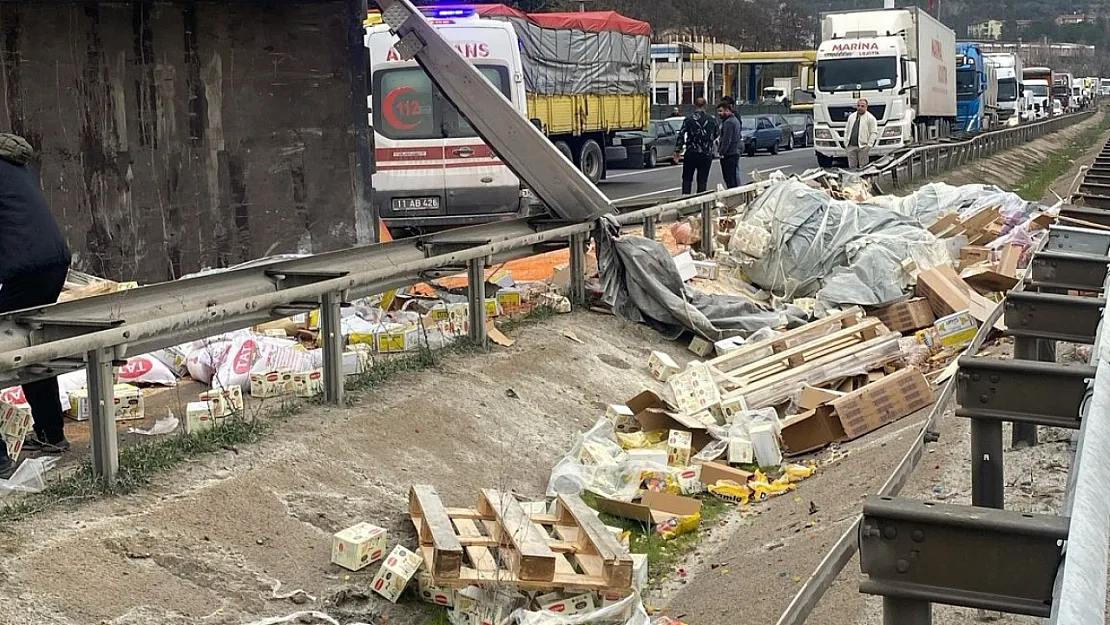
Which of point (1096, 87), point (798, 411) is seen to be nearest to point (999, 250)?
point (798, 411)

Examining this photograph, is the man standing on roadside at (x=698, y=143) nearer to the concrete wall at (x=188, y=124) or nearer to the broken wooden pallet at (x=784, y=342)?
the concrete wall at (x=188, y=124)

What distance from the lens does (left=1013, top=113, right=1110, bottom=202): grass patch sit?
2705 cm

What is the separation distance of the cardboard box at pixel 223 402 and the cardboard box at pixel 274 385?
474mm

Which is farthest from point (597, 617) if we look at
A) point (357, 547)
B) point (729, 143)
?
point (729, 143)

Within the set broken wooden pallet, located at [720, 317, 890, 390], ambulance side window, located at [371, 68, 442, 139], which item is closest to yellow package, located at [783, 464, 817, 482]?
broken wooden pallet, located at [720, 317, 890, 390]

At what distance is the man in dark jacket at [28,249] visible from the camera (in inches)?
259

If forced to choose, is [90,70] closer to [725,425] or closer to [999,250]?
[725,425]

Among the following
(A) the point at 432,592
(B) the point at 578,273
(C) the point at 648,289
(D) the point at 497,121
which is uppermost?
(D) the point at 497,121

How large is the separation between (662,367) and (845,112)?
24.5 meters

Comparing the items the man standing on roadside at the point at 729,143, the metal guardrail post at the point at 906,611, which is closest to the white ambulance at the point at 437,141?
the man standing on roadside at the point at 729,143

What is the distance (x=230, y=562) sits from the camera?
5441 millimetres

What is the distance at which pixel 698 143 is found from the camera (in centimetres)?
2025

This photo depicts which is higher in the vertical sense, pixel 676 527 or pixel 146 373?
pixel 146 373

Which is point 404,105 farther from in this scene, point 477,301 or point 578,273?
point 477,301
